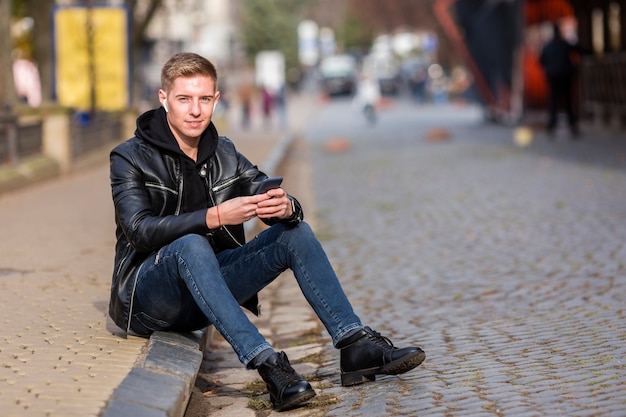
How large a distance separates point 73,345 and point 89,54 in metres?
19.7

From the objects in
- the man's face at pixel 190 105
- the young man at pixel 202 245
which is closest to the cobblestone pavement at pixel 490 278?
the young man at pixel 202 245

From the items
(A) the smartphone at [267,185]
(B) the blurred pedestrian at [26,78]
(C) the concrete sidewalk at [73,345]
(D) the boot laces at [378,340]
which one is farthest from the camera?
(B) the blurred pedestrian at [26,78]

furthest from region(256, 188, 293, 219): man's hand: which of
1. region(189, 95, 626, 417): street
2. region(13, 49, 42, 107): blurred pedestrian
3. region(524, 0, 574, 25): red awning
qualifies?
region(13, 49, 42, 107): blurred pedestrian

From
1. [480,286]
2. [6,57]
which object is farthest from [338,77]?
[480,286]

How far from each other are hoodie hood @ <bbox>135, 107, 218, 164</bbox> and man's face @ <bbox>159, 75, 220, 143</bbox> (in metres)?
0.05

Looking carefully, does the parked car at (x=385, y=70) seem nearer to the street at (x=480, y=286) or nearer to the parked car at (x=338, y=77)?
the parked car at (x=338, y=77)

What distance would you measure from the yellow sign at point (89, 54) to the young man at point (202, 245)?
1956 cm

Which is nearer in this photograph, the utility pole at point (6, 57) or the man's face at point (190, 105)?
the man's face at point (190, 105)

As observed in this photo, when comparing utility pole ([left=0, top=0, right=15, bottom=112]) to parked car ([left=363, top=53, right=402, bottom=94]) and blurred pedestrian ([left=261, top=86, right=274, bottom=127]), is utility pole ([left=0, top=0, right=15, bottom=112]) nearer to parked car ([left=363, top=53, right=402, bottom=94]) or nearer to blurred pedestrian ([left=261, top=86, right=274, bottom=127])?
blurred pedestrian ([left=261, top=86, right=274, bottom=127])

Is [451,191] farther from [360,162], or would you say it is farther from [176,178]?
[176,178]

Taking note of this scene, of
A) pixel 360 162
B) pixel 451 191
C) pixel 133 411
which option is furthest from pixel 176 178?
pixel 360 162

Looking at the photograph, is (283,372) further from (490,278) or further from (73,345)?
(490,278)

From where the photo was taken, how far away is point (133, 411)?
455 cm

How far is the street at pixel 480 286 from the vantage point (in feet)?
18.1
